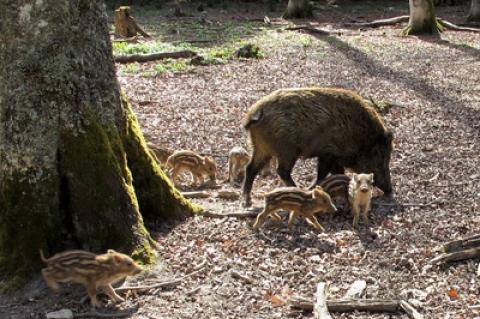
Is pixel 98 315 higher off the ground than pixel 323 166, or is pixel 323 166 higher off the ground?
pixel 323 166

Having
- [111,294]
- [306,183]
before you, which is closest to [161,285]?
[111,294]

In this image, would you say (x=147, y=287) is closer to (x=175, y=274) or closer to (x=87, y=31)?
(x=175, y=274)

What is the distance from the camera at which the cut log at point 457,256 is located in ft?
19.8

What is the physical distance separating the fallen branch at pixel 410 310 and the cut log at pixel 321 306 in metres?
0.54

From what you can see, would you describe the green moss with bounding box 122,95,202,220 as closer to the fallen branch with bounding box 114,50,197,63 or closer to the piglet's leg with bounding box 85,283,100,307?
the piglet's leg with bounding box 85,283,100,307

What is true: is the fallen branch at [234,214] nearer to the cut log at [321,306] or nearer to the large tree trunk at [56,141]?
the large tree trunk at [56,141]

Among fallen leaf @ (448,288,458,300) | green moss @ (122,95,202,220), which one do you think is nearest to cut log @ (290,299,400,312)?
fallen leaf @ (448,288,458,300)

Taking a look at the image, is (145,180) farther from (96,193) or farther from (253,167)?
(253,167)

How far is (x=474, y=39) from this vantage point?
19391 mm

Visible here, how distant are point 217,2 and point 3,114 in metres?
24.8

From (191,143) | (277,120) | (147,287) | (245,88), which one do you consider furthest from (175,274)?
(245,88)

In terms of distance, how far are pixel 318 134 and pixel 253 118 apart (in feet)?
2.37

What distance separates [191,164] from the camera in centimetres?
855

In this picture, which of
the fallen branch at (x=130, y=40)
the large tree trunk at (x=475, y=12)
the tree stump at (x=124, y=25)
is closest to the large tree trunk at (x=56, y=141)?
the fallen branch at (x=130, y=40)
